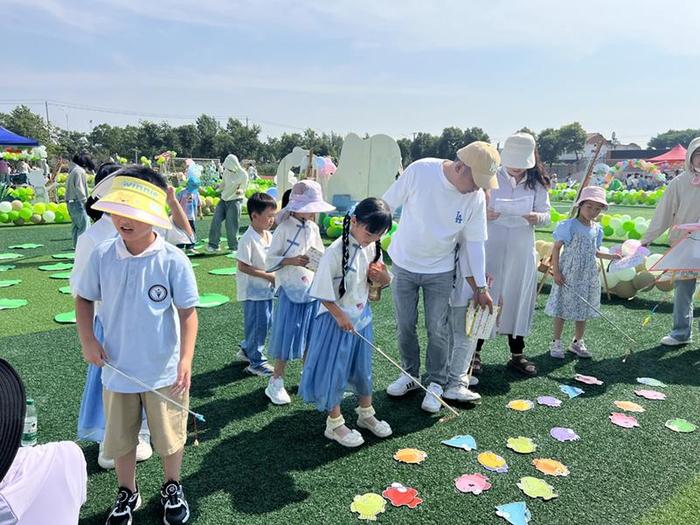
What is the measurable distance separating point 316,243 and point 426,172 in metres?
0.89

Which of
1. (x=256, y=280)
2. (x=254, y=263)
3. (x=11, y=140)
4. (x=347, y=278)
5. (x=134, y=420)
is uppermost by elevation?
(x=11, y=140)

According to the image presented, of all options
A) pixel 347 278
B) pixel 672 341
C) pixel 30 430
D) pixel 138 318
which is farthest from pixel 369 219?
pixel 672 341

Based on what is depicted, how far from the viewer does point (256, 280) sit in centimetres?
362

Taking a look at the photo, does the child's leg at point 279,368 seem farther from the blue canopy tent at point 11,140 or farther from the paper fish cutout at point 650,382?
the blue canopy tent at point 11,140

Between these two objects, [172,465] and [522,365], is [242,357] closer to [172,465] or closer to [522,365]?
[172,465]

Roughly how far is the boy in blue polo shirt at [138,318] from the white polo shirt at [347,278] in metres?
0.77

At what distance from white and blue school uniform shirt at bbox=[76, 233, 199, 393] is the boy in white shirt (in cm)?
145

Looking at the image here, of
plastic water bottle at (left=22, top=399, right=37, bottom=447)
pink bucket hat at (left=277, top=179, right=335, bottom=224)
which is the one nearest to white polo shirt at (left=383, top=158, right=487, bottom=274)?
pink bucket hat at (left=277, top=179, right=335, bottom=224)

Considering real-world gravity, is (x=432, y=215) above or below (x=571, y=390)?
above

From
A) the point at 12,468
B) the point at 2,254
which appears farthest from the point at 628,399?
the point at 2,254

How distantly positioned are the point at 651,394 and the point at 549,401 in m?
0.79

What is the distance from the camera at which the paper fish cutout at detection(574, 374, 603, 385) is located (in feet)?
12.3

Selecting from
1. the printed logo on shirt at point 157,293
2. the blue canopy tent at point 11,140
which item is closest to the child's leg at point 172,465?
the printed logo on shirt at point 157,293

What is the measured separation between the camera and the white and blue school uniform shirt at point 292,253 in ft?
10.6
